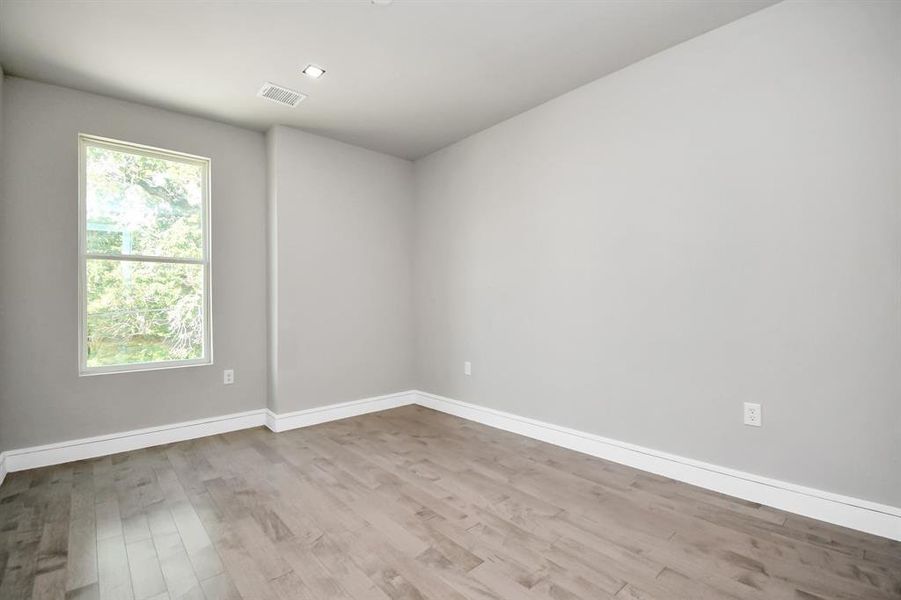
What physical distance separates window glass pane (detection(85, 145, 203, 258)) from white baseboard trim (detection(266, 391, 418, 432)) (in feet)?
5.17

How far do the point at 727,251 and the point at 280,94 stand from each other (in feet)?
10.4

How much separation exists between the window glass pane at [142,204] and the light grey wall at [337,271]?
0.64 meters

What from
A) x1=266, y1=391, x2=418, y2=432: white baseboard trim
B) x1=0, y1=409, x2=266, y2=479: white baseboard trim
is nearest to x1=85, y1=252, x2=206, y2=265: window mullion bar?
x1=0, y1=409, x2=266, y2=479: white baseboard trim

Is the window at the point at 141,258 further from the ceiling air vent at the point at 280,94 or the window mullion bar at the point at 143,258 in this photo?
the ceiling air vent at the point at 280,94

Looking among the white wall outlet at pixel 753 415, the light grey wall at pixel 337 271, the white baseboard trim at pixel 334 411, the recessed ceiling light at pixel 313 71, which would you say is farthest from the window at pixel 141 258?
the white wall outlet at pixel 753 415

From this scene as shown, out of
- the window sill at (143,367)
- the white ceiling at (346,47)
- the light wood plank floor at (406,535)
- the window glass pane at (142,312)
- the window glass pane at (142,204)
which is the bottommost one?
the light wood plank floor at (406,535)

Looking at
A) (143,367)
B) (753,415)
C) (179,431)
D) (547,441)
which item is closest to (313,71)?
(143,367)

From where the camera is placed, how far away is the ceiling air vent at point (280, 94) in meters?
2.99

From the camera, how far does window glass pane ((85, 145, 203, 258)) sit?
3078 millimetres

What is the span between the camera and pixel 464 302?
4027 millimetres

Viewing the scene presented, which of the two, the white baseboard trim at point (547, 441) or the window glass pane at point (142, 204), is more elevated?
the window glass pane at point (142, 204)

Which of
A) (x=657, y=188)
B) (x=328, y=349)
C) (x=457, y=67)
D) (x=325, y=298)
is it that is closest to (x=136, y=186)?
(x=325, y=298)

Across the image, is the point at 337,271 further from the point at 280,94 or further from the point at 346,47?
the point at 346,47

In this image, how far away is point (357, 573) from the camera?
5.49 ft
